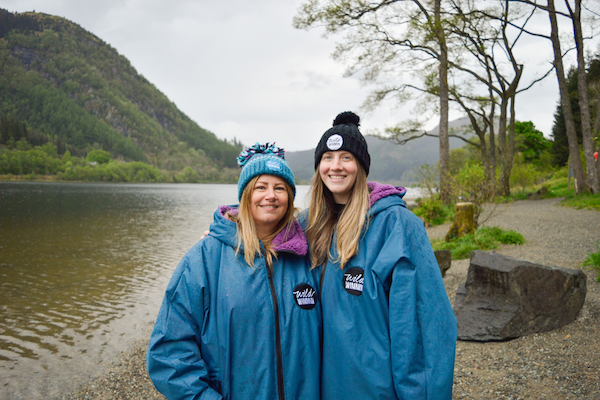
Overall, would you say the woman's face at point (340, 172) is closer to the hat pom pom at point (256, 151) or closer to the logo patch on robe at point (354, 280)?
the hat pom pom at point (256, 151)

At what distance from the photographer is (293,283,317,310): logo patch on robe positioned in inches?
74.2

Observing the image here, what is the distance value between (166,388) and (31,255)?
14725 millimetres

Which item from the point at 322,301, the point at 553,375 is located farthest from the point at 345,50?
the point at 322,301

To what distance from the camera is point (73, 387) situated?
5.04 m

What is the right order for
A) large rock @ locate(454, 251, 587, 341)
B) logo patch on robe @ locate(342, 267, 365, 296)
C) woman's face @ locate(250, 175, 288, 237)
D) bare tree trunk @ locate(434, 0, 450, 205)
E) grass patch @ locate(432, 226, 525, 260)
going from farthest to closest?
bare tree trunk @ locate(434, 0, 450, 205)
grass patch @ locate(432, 226, 525, 260)
large rock @ locate(454, 251, 587, 341)
woman's face @ locate(250, 175, 288, 237)
logo patch on robe @ locate(342, 267, 365, 296)

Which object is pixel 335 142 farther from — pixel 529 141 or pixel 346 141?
pixel 529 141

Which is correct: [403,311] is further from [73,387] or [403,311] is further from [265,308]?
[73,387]

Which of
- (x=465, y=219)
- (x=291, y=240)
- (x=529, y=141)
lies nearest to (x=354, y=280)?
(x=291, y=240)

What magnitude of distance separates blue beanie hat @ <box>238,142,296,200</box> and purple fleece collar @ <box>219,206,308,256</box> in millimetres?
220

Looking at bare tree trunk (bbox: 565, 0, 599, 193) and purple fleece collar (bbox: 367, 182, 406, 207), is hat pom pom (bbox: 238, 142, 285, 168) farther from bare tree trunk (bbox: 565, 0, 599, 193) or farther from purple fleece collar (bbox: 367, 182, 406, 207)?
bare tree trunk (bbox: 565, 0, 599, 193)

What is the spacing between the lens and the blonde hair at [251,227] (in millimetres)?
1935

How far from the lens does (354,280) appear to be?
1864 mm

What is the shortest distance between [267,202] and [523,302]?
4.03 metres

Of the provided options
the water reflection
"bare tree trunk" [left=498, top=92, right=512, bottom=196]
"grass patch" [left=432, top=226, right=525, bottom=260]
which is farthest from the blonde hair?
"bare tree trunk" [left=498, top=92, right=512, bottom=196]
